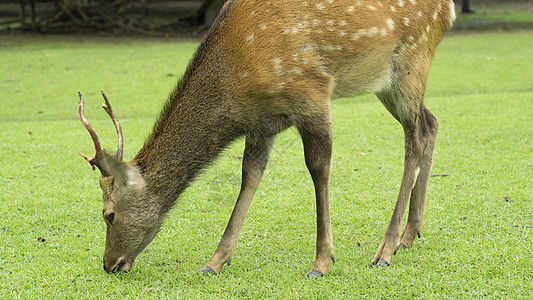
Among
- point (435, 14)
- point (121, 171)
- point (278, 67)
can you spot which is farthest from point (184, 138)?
point (435, 14)

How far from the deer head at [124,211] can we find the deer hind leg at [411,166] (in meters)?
1.42

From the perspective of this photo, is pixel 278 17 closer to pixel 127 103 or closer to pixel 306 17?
pixel 306 17

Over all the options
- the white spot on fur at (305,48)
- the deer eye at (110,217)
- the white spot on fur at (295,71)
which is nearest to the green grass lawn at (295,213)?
the deer eye at (110,217)

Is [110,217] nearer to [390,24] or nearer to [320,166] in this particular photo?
[320,166]

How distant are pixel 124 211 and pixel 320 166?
1.13 metres

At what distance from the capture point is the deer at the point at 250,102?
330 centimetres

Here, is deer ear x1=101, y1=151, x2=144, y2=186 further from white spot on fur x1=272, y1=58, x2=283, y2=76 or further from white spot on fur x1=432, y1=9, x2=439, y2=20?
white spot on fur x1=432, y1=9, x2=439, y2=20

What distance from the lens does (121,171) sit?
3.19 m

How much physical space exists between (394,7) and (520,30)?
1311 cm

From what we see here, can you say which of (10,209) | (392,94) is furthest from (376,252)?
(10,209)

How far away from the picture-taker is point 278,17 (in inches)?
133

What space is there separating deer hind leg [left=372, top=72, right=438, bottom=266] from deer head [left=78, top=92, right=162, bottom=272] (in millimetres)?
1417

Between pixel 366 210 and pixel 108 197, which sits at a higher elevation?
pixel 108 197

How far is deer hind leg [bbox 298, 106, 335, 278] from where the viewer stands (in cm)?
338
